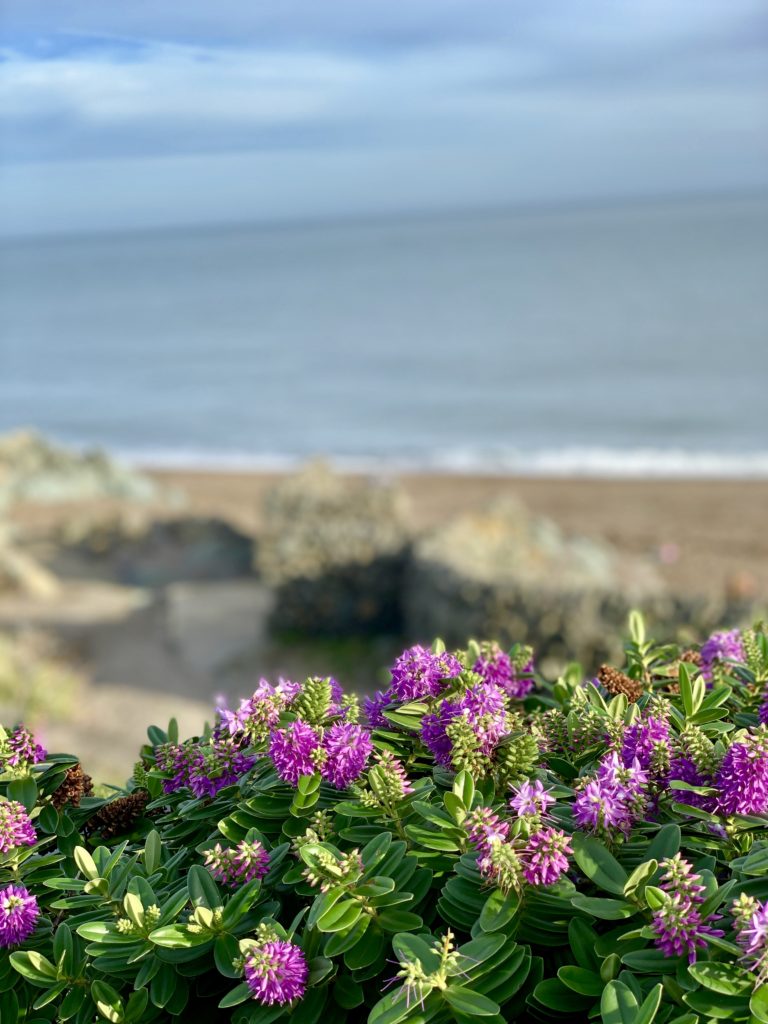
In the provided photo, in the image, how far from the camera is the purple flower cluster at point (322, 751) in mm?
1647

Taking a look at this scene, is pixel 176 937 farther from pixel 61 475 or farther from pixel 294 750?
pixel 61 475

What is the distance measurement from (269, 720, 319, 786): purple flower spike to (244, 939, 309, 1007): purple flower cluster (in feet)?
0.91

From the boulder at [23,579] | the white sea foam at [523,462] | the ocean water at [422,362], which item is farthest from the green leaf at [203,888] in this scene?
the ocean water at [422,362]

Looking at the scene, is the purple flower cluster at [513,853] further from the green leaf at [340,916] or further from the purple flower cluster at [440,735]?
the purple flower cluster at [440,735]

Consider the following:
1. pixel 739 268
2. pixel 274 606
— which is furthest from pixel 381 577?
pixel 739 268

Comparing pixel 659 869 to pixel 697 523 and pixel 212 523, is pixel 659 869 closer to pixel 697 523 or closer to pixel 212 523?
pixel 212 523

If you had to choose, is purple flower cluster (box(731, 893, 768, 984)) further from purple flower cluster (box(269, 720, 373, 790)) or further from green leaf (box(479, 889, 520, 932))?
purple flower cluster (box(269, 720, 373, 790))

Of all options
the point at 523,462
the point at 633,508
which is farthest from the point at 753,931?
the point at 523,462

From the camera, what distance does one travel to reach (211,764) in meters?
1.85

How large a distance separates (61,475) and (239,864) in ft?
60.8

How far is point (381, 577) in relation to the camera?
10.7 meters

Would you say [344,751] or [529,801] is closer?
[529,801]

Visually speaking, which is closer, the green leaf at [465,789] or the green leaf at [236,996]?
the green leaf at [236,996]

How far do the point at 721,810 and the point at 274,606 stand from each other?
9621mm
